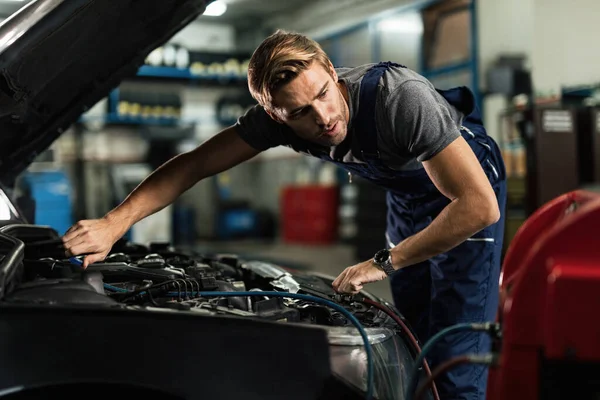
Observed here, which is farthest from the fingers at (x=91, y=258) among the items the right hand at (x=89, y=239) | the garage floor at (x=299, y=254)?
the garage floor at (x=299, y=254)

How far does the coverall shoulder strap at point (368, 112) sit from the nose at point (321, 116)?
0.42 feet

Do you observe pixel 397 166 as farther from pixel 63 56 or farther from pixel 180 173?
pixel 63 56

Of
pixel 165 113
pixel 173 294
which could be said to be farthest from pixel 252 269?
pixel 165 113

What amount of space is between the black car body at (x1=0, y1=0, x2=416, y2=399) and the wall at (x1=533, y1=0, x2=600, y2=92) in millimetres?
5935

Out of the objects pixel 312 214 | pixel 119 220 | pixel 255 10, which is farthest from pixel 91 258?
pixel 255 10

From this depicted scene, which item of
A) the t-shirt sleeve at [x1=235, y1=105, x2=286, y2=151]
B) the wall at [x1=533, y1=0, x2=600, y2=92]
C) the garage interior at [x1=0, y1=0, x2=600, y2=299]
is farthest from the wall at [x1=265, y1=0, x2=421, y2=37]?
the t-shirt sleeve at [x1=235, y1=105, x2=286, y2=151]

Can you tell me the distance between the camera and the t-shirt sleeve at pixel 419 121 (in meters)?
1.60

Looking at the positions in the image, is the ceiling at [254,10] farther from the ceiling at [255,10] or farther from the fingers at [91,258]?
the fingers at [91,258]

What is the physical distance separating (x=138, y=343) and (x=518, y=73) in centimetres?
593

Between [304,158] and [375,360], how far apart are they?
10.3 m

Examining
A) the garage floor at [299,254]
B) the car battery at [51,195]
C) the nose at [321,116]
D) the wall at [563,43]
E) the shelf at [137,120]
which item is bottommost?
the garage floor at [299,254]

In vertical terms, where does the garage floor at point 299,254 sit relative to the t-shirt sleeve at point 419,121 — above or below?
below

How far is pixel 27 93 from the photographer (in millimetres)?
1781

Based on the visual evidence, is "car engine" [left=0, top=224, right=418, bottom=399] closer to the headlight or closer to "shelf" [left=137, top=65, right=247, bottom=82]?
the headlight
